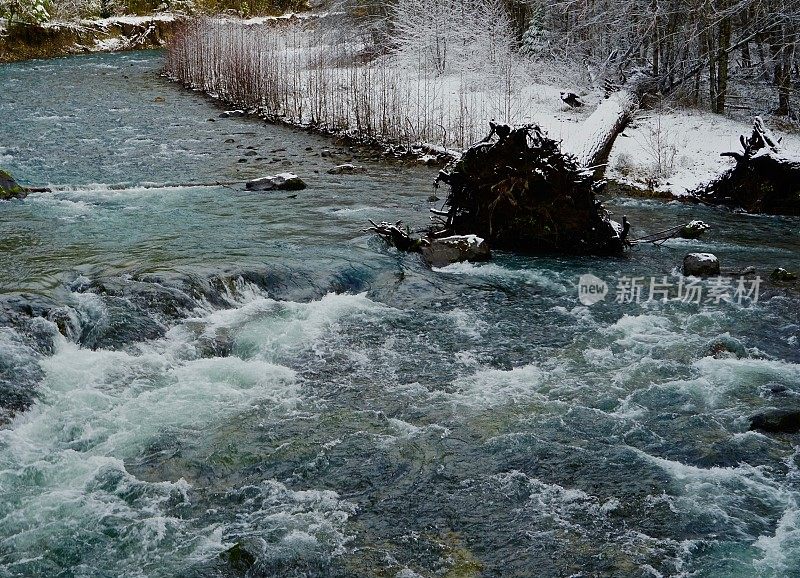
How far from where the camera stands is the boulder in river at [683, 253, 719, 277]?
9547mm

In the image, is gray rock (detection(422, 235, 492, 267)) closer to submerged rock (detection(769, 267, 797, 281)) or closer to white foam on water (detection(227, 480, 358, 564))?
submerged rock (detection(769, 267, 797, 281))

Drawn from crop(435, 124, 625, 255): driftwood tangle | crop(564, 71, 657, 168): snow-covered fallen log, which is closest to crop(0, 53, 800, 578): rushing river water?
crop(435, 124, 625, 255): driftwood tangle

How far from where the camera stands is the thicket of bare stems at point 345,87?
18.5 m

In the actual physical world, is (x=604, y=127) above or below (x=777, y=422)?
above

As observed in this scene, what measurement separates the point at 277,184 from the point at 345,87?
7.34 metres

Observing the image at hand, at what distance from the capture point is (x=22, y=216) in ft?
37.3

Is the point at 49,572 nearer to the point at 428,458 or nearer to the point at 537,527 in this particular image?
the point at 428,458

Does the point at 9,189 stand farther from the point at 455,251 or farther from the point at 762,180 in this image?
the point at 762,180

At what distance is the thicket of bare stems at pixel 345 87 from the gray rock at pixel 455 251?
7598 mm

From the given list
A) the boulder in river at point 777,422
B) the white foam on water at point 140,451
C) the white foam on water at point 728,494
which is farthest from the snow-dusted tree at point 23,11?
the white foam on water at point 728,494

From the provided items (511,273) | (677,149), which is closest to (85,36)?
(677,149)

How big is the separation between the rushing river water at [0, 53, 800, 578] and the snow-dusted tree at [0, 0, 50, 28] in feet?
99.9

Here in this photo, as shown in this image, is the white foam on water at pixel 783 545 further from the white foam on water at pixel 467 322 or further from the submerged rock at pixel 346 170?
the submerged rock at pixel 346 170

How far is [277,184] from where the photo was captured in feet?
46.0
